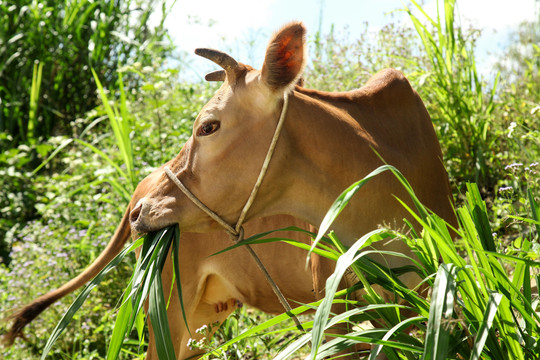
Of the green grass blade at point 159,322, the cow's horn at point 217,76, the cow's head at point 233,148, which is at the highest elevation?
the cow's horn at point 217,76

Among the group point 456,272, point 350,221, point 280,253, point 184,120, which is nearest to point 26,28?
point 184,120

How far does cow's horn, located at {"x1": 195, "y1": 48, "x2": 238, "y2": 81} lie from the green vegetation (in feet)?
2.49

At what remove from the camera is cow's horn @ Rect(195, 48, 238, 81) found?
8.01ft

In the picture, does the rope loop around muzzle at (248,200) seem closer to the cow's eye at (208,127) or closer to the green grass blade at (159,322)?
the cow's eye at (208,127)

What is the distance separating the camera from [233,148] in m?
2.41

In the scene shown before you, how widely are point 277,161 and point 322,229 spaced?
0.79 metres

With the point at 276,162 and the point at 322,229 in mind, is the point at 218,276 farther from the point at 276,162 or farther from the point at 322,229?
the point at 322,229

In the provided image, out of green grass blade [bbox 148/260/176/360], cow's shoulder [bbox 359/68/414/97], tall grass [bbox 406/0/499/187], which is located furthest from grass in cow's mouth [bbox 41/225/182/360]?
tall grass [bbox 406/0/499/187]

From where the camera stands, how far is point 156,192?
8.16 ft

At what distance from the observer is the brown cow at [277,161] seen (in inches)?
94.1

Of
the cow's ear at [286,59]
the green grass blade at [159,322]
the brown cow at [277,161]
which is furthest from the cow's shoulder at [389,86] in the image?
the green grass blade at [159,322]

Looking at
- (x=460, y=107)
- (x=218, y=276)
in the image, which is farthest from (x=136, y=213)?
(x=460, y=107)

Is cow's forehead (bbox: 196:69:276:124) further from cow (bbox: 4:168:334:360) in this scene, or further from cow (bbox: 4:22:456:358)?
cow (bbox: 4:168:334:360)

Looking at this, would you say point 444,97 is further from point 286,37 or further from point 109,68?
point 109,68
